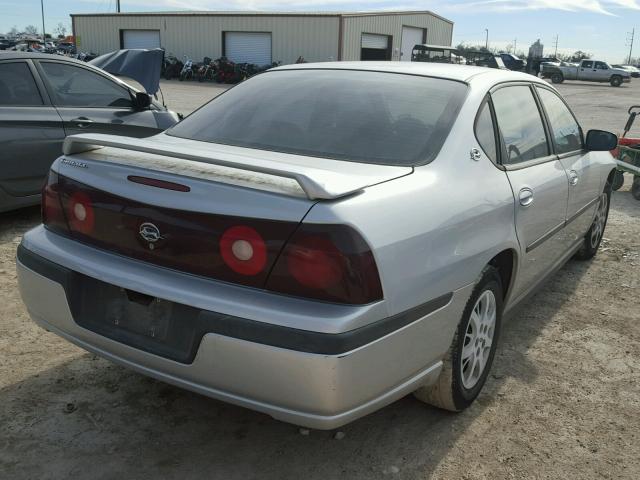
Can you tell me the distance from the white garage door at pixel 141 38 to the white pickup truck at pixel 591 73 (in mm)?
26996

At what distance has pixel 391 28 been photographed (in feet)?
121

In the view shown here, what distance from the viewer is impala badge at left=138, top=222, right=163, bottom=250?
225cm

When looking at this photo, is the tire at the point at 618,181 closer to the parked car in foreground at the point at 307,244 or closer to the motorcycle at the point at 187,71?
the parked car in foreground at the point at 307,244

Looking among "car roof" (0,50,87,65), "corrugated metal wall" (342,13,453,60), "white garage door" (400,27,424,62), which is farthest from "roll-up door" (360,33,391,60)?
"car roof" (0,50,87,65)

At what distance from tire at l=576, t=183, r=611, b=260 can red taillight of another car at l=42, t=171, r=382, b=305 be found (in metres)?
3.54

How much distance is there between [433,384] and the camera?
2648 millimetres

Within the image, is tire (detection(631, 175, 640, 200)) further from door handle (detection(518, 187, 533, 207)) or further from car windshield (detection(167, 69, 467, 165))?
car windshield (detection(167, 69, 467, 165))

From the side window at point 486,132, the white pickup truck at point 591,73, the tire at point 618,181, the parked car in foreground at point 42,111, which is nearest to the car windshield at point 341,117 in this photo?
the side window at point 486,132

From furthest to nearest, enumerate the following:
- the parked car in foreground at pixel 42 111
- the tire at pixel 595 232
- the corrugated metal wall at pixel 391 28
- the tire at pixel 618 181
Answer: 1. the corrugated metal wall at pixel 391 28
2. the tire at pixel 618 181
3. the parked car in foreground at pixel 42 111
4. the tire at pixel 595 232

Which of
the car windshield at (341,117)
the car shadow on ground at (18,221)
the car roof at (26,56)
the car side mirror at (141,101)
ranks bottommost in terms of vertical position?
the car shadow on ground at (18,221)

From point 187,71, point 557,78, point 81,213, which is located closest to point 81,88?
point 81,213

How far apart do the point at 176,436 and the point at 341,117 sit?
5.07ft

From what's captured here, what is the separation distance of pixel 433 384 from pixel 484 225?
69cm

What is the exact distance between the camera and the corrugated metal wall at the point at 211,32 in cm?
3400
